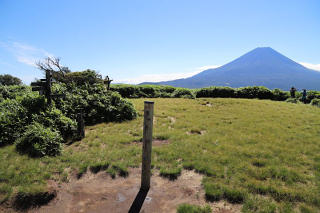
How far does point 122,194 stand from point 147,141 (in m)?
1.14

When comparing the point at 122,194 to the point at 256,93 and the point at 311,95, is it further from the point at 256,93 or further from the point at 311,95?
the point at 311,95

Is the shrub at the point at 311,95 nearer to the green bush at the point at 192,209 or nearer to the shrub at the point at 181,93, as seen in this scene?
the shrub at the point at 181,93

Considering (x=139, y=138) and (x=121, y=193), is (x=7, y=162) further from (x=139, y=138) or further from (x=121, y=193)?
(x=139, y=138)

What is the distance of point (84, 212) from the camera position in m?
2.84

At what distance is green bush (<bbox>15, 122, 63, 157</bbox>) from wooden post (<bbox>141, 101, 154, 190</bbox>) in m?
2.91

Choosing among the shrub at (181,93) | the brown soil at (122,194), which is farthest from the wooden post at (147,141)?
the shrub at (181,93)

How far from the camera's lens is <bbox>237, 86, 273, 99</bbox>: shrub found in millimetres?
20047

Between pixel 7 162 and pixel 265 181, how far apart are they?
19.5 feet

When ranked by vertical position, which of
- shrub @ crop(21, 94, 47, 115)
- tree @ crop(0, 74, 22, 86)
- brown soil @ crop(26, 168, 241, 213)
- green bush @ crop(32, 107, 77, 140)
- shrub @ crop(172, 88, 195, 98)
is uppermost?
tree @ crop(0, 74, 22, 86)

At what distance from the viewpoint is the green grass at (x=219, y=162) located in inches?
126

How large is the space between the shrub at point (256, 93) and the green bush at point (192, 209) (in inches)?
795

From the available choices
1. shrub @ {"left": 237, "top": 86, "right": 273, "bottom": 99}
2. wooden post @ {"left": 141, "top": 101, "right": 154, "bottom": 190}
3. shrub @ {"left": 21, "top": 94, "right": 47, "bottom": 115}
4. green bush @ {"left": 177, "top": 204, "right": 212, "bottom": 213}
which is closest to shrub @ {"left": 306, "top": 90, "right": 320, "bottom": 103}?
shrub @ {"left": 237, "top": 86, "right": 273, "bottom": 99}

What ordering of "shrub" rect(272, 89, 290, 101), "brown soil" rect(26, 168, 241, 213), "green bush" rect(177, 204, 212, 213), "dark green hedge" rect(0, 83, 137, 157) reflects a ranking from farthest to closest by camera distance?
"shrub" rect(272, 89, 290, 101) < "dark green hedge" rect(0, 83, 137, 157) < "brown soil" rect(26, 168, 241, 213) < "green bush" rect(177, 204, 212, 213)

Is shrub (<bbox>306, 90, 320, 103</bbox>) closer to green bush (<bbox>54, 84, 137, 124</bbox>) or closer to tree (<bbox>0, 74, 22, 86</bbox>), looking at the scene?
green bush (<bbox>54, 84, 137, 124</bbox>)
